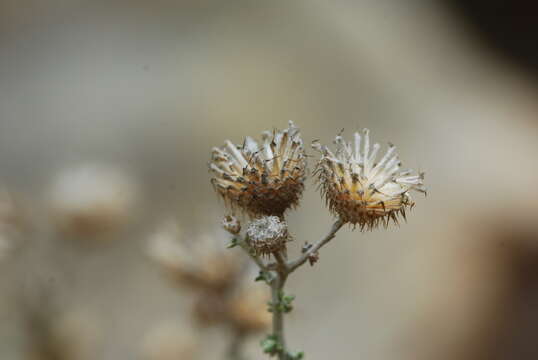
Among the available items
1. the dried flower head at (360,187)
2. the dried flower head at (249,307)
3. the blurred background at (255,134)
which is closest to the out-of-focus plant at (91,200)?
the blurred background at (255,134)

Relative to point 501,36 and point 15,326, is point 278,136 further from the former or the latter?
point 501,36

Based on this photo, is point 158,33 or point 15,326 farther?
point 158,33

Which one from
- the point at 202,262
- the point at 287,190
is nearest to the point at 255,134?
the point at 202,262

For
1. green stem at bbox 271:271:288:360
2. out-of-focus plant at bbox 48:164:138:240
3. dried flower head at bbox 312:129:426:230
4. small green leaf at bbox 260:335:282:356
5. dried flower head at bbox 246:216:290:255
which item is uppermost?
out-of-focus plant at bbox 48:164:138:240

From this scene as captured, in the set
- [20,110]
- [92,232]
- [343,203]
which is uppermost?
[20,110]

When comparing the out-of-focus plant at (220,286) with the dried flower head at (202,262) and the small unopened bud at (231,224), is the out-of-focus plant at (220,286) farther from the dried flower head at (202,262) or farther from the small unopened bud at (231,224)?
the small unopened bud at (231,224)

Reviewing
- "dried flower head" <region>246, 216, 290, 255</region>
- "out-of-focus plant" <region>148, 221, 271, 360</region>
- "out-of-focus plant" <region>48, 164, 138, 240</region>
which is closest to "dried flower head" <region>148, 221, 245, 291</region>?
"out-of-focus plant" <region>148, 221, 271, 360</region>

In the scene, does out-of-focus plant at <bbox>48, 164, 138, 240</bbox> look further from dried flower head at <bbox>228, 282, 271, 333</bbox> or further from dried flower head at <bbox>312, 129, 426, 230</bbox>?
dried flower head at <bbox>312, 129, 426, 230</bbox>

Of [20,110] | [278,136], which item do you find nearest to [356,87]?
[278,136]
